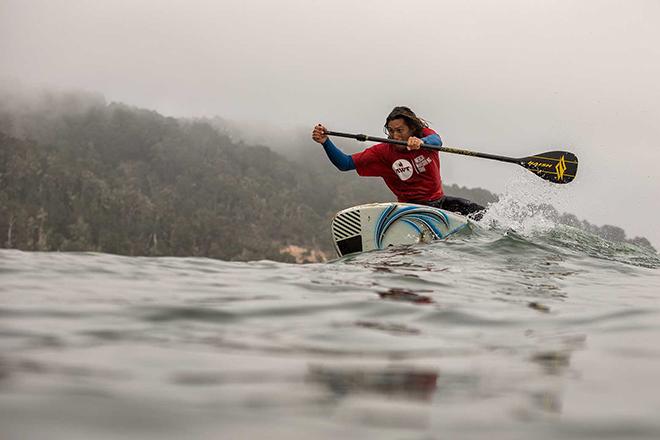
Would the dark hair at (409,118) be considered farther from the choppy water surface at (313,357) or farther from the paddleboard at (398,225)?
the choppy water surface at (313,357)

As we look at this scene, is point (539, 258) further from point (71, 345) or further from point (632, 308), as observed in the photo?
point (71, 345)

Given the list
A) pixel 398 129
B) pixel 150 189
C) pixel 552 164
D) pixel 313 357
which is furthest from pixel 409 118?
pixel 150 189

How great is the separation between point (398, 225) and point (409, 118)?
66.9 inches

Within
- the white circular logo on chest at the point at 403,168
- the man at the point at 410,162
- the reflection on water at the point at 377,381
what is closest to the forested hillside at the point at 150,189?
the man at the point at 410,162

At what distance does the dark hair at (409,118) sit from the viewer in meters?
9.36

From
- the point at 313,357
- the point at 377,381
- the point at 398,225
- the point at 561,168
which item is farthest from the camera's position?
the point at 561,168

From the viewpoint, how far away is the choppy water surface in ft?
5.32

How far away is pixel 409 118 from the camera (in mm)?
9367

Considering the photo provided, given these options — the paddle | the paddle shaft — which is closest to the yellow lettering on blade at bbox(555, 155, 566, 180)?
the paddle

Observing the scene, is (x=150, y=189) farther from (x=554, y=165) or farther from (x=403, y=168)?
(x=403, y=168)

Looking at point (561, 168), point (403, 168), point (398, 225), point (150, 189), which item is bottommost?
point (150, 189)

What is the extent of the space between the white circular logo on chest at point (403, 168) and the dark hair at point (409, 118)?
1.41 feet

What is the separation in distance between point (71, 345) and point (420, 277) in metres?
3.12

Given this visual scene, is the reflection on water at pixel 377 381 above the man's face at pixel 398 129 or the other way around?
the other way around
